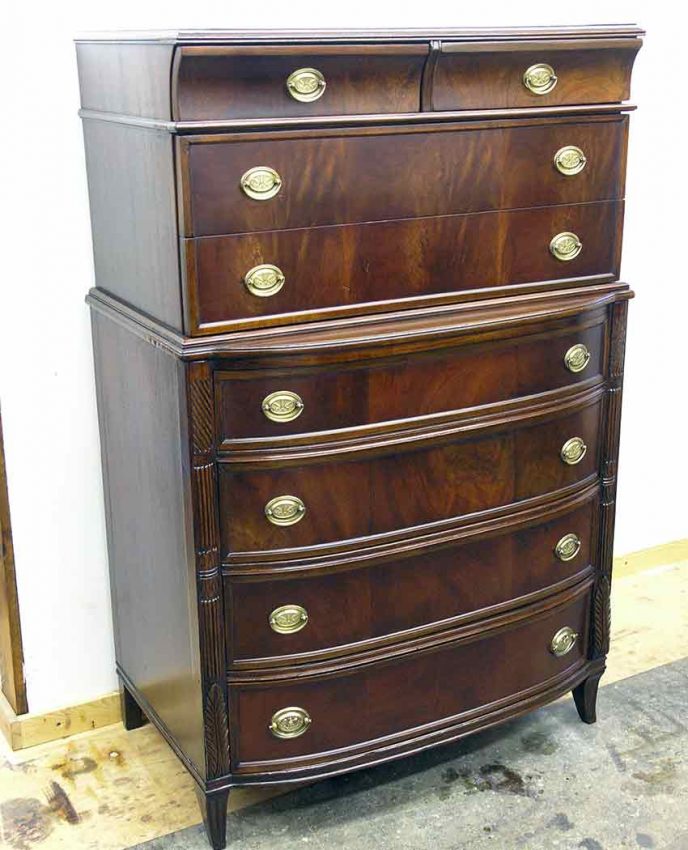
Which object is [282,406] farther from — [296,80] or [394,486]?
[296,80]

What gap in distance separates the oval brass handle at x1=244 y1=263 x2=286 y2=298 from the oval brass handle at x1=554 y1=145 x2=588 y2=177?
614 millimetres

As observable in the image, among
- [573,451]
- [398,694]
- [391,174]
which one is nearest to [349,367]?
[391,174]

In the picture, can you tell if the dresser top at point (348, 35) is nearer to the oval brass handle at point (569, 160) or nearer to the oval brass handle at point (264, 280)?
the oval brass handle at point (569, 160)

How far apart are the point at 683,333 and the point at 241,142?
1.83m

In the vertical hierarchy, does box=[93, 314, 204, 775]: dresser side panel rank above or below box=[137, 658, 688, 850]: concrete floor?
above

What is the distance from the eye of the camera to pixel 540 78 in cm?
213

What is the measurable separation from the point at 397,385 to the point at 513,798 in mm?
970

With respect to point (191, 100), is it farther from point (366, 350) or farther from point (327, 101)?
point (366, 350)

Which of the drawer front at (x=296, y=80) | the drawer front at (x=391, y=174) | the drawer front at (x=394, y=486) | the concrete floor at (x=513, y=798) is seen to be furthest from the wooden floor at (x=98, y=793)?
the drawer front at (x=296, y=80)

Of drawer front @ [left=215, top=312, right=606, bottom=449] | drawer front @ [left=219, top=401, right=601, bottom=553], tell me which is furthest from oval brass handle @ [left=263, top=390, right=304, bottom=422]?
drawer front @ [left=219, top=401, right=601, bottom=553]

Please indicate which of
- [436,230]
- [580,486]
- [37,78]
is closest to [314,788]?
[580,486]

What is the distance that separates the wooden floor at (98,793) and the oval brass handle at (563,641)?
1.07 ft

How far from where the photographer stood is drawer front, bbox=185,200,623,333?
1.95m

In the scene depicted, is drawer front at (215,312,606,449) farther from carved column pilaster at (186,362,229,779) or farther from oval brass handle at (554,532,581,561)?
oval brass handle at (554,532,581,561)
